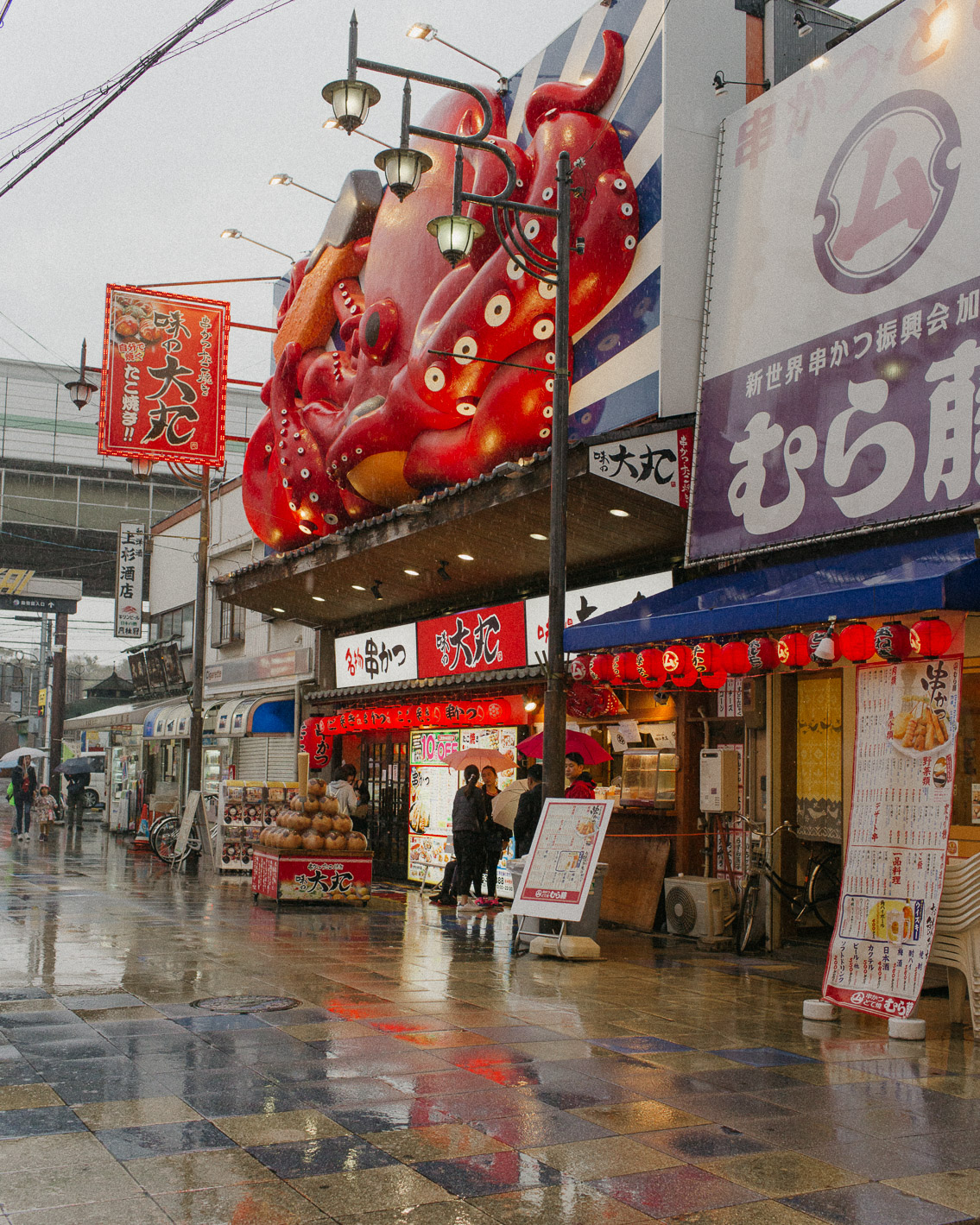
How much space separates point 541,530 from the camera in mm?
15695

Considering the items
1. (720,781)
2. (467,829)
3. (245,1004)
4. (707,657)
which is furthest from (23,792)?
(707,657)

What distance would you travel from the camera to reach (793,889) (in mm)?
13445

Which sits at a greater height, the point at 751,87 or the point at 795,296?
the point at 751,87

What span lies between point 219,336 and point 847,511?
44.8ft

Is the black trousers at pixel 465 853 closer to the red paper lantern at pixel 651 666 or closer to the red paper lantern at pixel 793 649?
the red paper lantern at pixel 651 666

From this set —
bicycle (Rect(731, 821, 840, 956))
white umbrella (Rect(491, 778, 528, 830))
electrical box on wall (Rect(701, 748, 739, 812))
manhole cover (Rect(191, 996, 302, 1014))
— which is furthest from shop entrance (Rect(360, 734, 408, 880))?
manhole cover (Rect(191, 996, 302, 1014))

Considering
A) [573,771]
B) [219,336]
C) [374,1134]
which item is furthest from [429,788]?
[374,1134]

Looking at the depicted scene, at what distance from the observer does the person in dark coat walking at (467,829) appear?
675 inches

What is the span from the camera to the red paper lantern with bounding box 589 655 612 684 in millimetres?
13047

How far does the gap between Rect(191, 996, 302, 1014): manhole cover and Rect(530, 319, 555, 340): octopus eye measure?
8968 millimetres

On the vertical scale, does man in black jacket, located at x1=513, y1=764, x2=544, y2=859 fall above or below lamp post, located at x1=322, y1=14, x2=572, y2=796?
below

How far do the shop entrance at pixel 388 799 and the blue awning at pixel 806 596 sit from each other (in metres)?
9.46

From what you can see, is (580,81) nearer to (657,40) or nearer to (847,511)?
(657,40)

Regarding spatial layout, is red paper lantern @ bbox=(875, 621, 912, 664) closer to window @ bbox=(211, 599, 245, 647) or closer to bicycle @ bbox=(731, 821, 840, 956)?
bicycle @ bbox=(731, 821, 840, 956)
